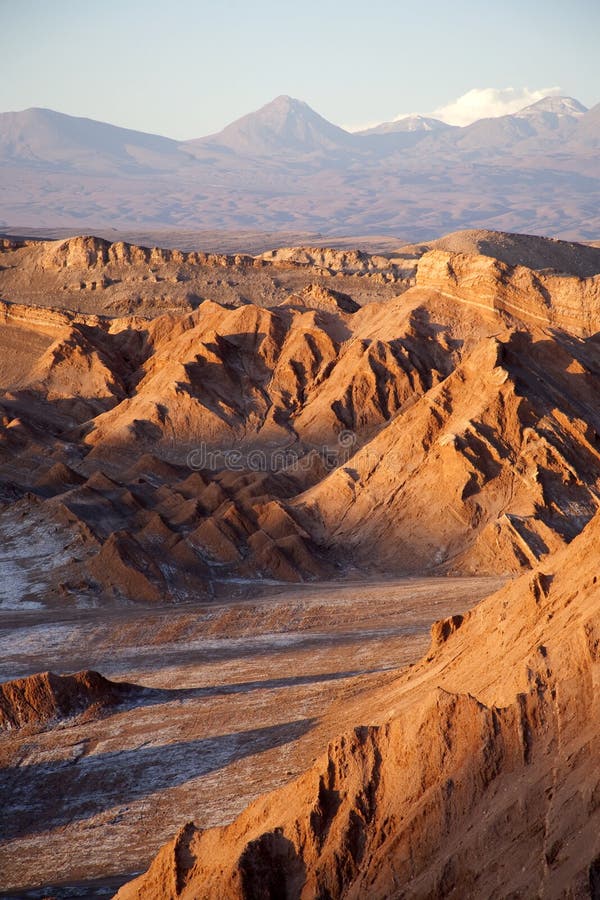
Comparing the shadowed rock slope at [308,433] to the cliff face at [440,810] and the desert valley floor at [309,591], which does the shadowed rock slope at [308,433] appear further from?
the cliff face at [440,810]

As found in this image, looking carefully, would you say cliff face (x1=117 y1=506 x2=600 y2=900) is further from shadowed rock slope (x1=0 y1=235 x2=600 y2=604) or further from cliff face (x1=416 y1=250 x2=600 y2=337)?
cliff face (x1=416 y1=250 x2=600 y2=337)

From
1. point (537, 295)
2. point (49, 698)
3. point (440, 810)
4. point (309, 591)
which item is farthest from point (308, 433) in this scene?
point (440, 810)

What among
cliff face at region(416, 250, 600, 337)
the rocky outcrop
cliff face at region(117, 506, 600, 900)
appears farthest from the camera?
cliff face at region(416, 250, 600, 337)

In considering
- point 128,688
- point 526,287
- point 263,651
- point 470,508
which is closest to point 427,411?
point 470,508

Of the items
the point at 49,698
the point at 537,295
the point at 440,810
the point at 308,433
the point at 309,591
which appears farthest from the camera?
the point at 308,433

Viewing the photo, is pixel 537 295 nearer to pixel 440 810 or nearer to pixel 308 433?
pixel 308 433

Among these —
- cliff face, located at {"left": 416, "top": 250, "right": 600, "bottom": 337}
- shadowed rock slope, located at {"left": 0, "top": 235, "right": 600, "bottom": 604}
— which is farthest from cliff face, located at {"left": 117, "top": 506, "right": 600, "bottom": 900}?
cliff face, located at {"left": 416, "top": 250, "right": 600, "bottom": 337}

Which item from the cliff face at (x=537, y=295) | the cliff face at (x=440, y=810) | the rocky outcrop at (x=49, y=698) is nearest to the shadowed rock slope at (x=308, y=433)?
the cliff face at (x=537, y=295)
